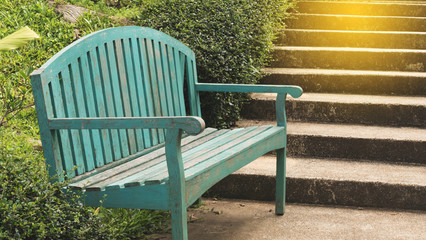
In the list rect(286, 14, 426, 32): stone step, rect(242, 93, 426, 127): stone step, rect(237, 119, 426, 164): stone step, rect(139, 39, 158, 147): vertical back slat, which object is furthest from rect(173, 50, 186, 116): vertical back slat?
rect(286, 14, 426, 32): stone step

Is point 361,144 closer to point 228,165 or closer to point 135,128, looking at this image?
point 228,165

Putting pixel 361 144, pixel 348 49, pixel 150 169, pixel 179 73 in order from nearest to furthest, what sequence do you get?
pixel 150 169 → pixel 179 73 → pixel 361 144 → pixel 348 49

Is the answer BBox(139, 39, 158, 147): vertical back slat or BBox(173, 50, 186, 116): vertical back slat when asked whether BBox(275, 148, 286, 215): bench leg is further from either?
BBox(139, 39, 158, 147): vertical back slat

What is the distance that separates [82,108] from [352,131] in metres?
2.55

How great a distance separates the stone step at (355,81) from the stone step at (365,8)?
76.2 inches

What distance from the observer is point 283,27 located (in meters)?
6.35

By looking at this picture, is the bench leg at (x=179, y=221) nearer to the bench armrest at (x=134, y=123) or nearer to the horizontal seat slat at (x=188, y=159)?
the horizontal seat slat at (x=188, y=159)

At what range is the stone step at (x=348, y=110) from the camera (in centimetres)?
480

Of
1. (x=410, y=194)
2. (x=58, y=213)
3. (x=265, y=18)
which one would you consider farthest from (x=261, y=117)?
(x=58, y=213)

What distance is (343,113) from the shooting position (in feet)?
16.0

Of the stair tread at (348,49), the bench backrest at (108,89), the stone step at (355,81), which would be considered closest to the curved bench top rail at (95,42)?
the bench backrest at (108,89)

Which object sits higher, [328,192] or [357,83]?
[357,83]

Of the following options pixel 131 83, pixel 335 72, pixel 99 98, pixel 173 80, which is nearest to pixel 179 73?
pixel 173 80

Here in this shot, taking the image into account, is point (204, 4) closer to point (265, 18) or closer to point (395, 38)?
point (265, 18)
